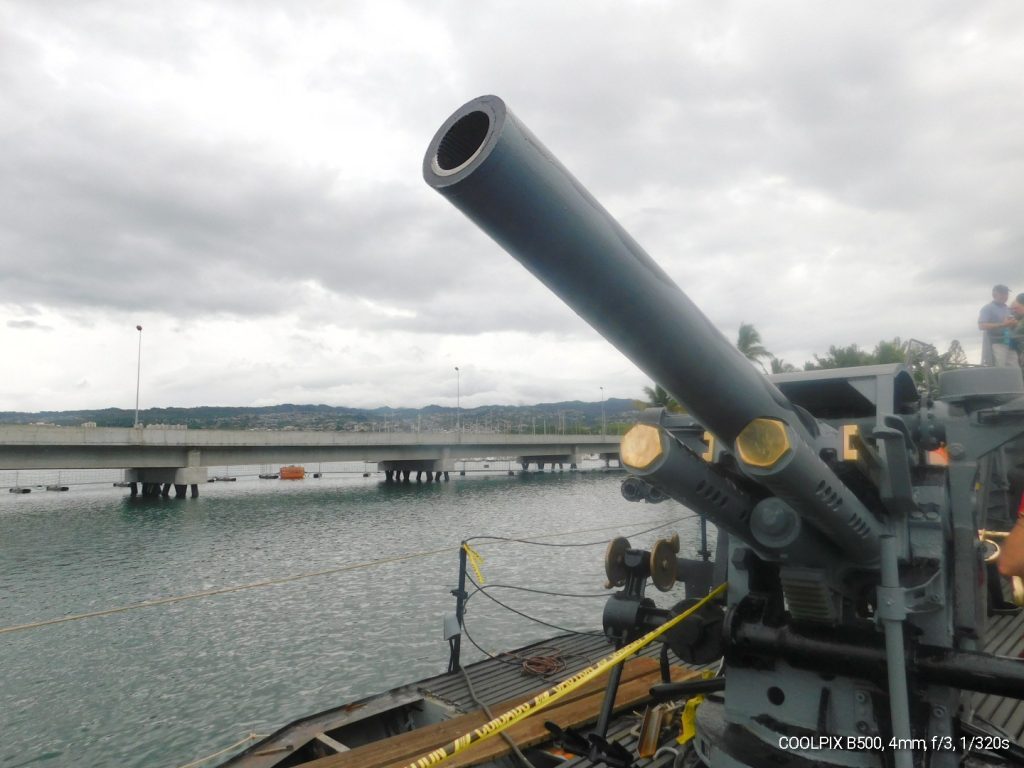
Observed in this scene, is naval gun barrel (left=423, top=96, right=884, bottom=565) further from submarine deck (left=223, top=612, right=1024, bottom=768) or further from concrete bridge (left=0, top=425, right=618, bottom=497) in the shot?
concrete bridge (left=0, top=425, right=618, bottom=497)

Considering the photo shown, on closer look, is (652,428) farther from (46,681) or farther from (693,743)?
(46,681)

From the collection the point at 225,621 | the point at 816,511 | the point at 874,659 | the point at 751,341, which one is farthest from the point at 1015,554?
the point at 751,341

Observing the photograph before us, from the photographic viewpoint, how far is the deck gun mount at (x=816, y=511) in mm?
2014

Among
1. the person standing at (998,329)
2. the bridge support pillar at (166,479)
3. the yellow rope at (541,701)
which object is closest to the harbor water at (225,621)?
the yellow rope at (541,701)

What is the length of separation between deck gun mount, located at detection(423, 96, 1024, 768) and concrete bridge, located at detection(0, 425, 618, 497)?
135 feet

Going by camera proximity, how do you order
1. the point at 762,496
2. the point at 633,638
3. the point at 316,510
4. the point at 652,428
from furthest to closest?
the point at 316,510, the point at 633,638, the point at 762,496, the point at 652,428

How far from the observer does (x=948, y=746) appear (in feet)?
11.2

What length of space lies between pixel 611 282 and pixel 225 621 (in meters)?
14.1

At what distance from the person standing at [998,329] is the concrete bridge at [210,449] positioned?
41.2m

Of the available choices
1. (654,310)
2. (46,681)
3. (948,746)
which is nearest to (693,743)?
(948,746)

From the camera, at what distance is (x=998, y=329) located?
8.89 meters

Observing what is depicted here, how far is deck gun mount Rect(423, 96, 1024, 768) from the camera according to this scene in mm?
2014

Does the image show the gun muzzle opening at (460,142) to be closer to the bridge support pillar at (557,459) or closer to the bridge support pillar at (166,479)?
the bridge support pillar at (166,479)

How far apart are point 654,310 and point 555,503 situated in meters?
41.4
